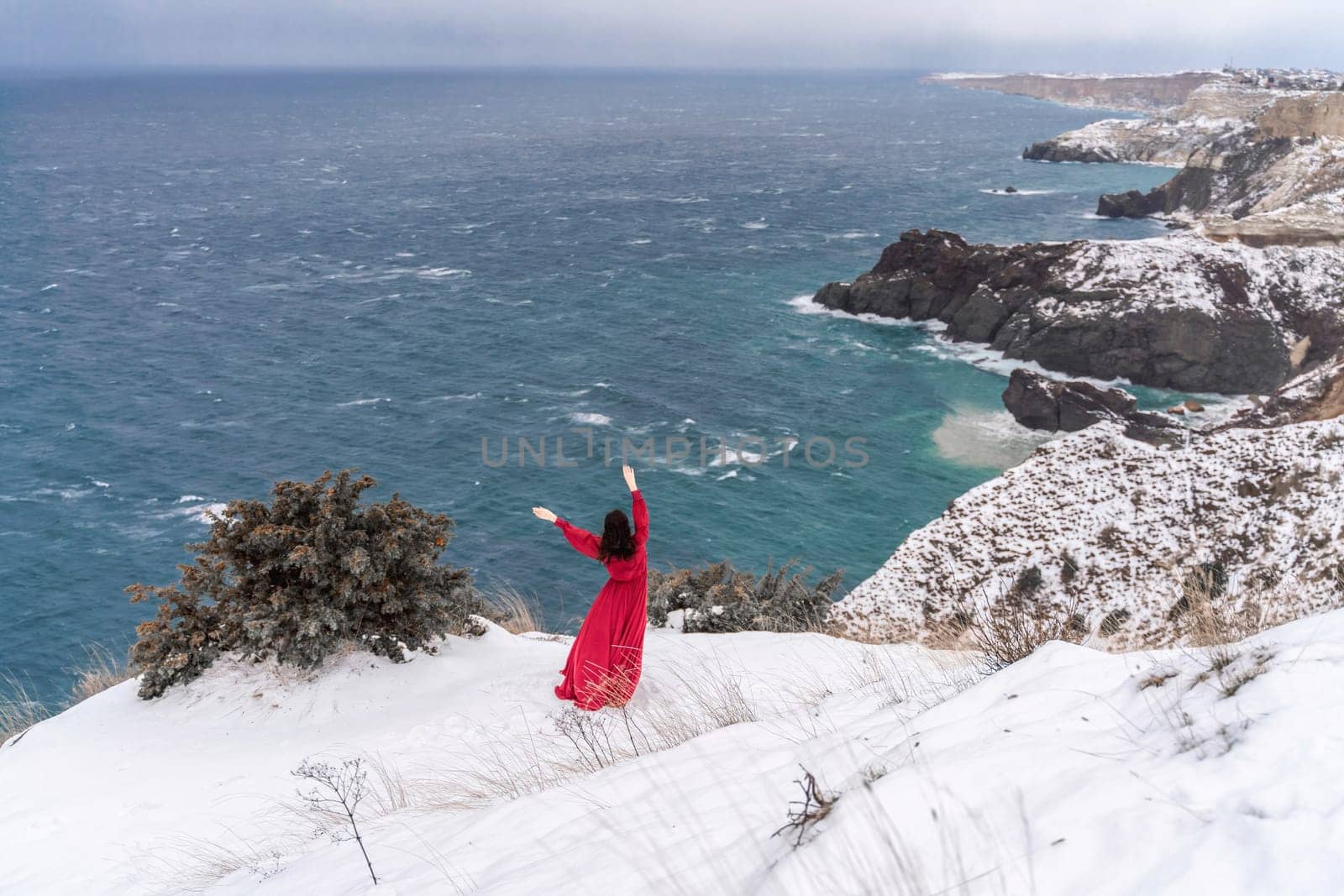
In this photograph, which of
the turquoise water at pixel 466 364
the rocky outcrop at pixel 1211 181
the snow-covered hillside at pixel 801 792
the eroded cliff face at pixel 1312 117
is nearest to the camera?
the snow-covered hillside at pixel 801 792

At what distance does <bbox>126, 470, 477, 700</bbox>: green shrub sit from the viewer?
30.4 ft

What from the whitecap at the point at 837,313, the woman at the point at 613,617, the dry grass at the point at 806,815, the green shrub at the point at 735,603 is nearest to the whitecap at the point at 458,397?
the whitecap at the point at 837,313

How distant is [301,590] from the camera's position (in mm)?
9594

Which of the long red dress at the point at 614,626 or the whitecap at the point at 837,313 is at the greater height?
the long red dress at the point at 614,626

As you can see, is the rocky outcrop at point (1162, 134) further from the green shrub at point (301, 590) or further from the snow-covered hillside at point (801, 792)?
the snow-covered hillside at point (801, 792)

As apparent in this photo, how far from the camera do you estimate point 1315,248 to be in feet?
159

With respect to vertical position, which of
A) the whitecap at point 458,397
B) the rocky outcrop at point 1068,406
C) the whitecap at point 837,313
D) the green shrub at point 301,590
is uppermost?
the green shrub at point 301,590

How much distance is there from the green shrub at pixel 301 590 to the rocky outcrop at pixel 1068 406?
3298 centimetres

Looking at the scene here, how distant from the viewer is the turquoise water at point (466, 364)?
29.3 meters

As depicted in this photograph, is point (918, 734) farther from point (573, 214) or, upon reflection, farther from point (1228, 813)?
point (573, 214)

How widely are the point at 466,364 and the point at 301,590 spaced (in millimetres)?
35307

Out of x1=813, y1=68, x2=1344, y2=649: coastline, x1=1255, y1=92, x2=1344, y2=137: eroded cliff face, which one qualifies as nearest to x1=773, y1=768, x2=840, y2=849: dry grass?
x1=813, y1=68, x2=1344, y2=649: coastline

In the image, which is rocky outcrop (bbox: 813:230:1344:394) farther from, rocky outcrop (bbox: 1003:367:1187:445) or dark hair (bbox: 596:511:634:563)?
dark hair (bbox: 596:511:634:563)

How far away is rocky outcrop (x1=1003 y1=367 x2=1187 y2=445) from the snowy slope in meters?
12.7
